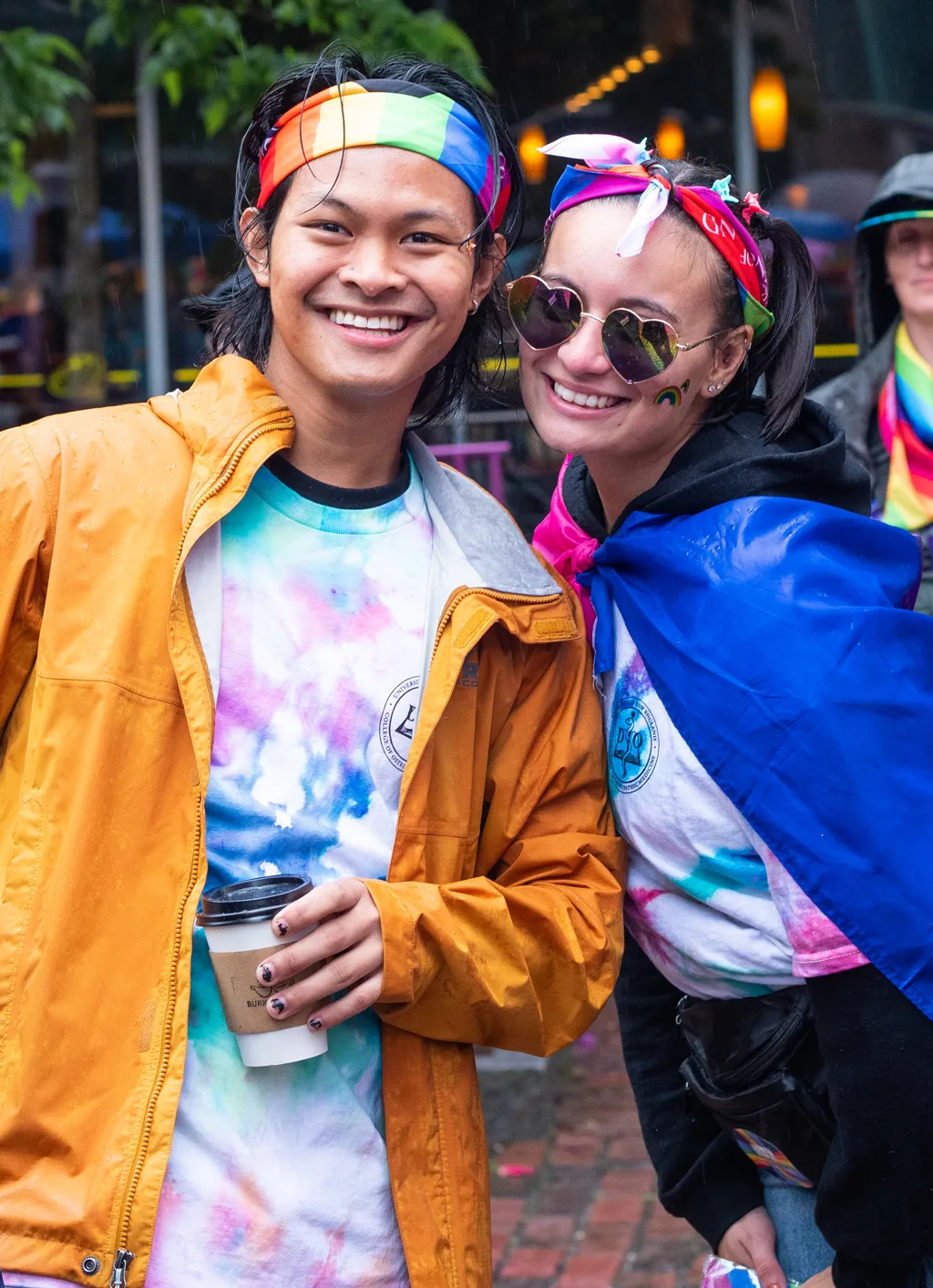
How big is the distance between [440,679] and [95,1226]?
2.80 ft

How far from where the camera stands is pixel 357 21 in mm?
5383

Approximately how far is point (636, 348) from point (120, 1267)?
150cm

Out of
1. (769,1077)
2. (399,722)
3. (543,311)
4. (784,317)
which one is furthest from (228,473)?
(769,1077)

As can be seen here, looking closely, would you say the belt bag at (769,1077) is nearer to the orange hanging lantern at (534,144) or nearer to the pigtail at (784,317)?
the pigtail at (784,317)

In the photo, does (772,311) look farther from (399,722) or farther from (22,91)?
(22,91)

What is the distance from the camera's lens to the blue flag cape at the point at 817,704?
82.7 inches

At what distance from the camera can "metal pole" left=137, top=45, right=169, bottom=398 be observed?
7.92m

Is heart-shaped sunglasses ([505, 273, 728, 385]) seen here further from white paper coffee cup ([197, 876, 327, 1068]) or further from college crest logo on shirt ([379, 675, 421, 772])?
white paper coffee cup ([197, 876, 327, 1068])

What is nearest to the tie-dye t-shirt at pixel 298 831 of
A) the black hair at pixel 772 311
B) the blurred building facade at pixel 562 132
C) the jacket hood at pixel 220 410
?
the jacket hood at pixel 220 410

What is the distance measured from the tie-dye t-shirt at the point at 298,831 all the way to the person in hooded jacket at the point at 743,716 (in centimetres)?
39

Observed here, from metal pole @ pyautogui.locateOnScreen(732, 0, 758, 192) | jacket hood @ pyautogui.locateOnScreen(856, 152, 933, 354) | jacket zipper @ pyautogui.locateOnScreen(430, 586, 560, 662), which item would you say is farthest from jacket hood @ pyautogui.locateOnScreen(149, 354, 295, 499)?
A: metal pole @ pyautogui.locateOnScreen(732, 0, 758, 192)

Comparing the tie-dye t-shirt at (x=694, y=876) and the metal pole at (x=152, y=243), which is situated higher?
A: the tie-dye t-shirt at (x=694, y=876)

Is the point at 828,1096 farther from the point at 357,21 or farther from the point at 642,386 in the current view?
the point at 357,21

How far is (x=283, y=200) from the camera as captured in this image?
7.80 ft
